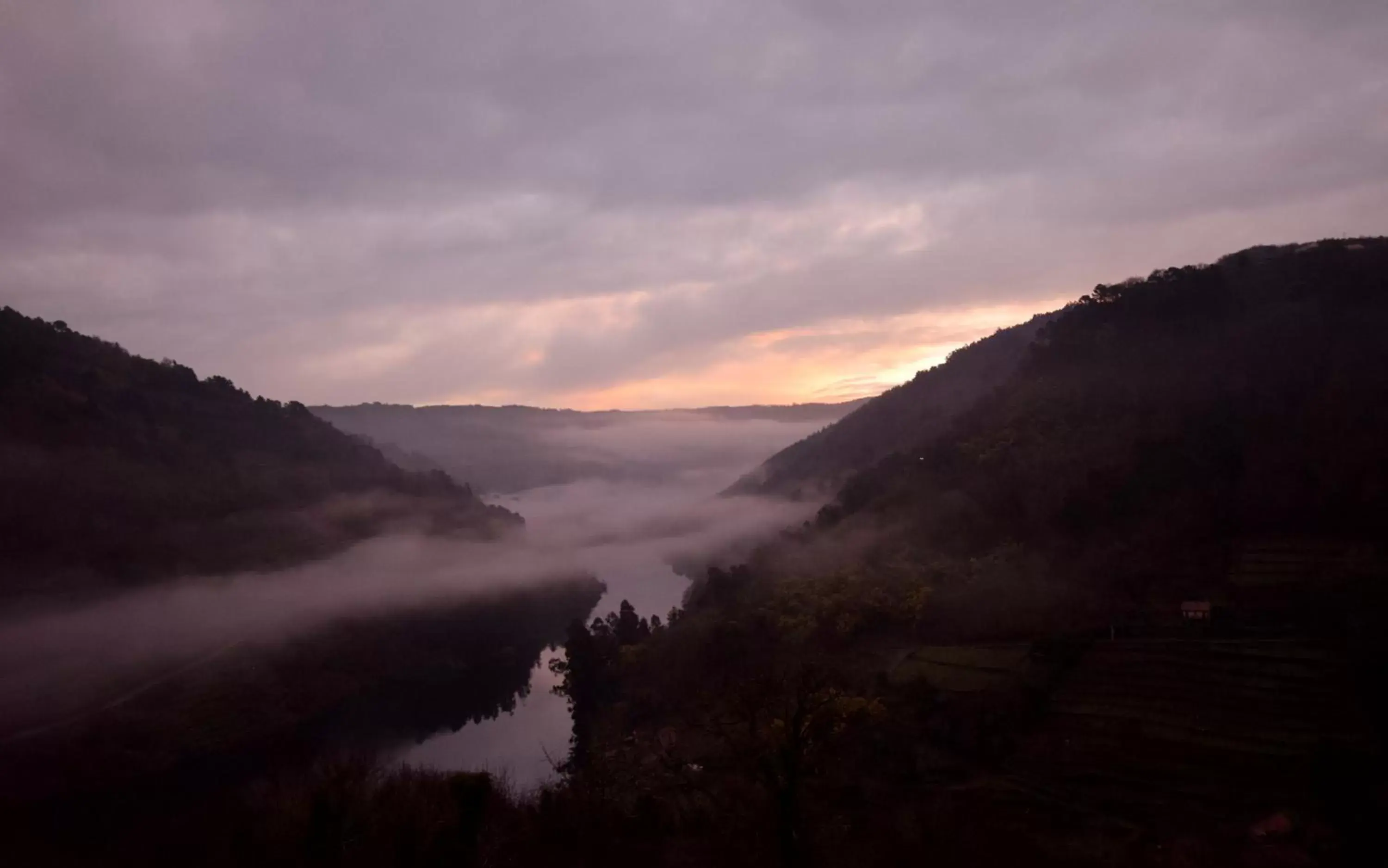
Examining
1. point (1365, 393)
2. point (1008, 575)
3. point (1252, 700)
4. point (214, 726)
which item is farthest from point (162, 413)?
point (1365, 393)

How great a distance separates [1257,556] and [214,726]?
219 ft

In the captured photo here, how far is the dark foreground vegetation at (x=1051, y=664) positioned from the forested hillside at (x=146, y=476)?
3931cm

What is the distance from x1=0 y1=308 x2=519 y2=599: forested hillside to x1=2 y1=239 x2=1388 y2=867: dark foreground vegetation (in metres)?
39.3

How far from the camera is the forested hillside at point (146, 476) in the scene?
70.1 metres

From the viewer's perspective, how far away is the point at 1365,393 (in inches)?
1885

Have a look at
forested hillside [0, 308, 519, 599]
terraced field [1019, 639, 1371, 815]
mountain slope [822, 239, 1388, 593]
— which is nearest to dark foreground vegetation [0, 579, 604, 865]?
forested hillside [0, 308, 519, 599]

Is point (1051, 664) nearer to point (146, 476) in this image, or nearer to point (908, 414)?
point (908, 414)

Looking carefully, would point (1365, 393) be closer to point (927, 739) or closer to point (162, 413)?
point (927, 739)

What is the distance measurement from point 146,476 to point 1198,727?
88717mm

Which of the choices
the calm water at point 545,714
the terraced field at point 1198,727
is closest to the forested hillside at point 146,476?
the calm water at point 545,714

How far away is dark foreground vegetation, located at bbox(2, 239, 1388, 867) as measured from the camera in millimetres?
26547

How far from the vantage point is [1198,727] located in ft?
97.7

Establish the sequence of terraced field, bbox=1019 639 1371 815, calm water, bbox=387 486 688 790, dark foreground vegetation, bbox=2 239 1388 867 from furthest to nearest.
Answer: calm water, bbox=387 486 688 790, terraced field, bbox=1019 639 1371 815, dark foreground vegetation, bbox=2 239 1388 867

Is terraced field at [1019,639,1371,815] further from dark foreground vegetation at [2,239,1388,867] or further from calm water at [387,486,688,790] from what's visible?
calm water at [387,486,688,790]
